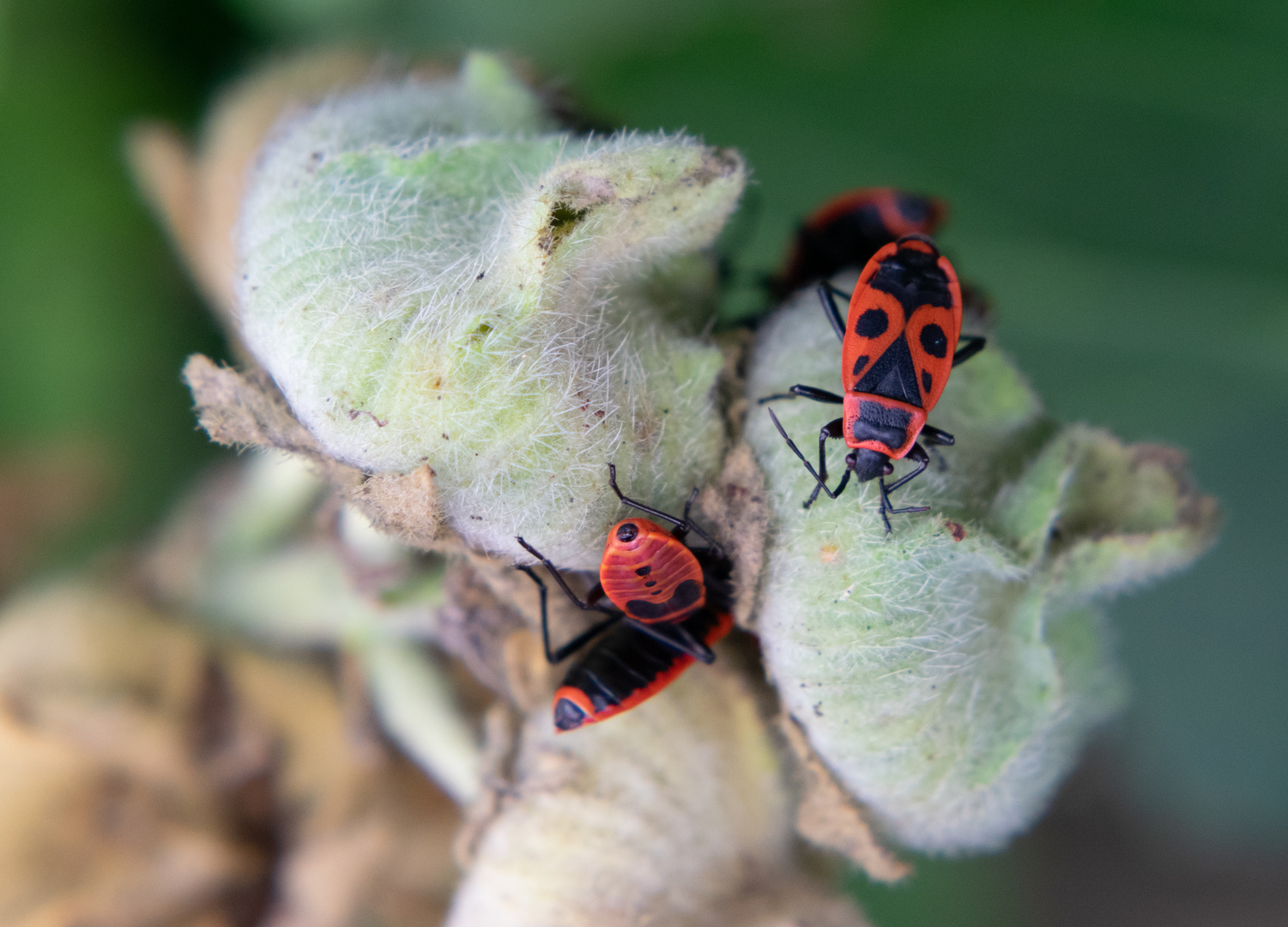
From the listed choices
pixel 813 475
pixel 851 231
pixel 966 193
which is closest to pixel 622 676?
pixel 813 475

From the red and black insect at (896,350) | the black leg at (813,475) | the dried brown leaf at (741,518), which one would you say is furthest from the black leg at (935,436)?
the dried brown leaf at (741,518)

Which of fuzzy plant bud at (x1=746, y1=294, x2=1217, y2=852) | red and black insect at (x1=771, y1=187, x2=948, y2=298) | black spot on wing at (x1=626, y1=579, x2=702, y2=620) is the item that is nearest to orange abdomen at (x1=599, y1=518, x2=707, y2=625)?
black spot on wing at (x1=626, y1=579, x2=702, y2=620)

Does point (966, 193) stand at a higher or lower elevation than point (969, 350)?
higher

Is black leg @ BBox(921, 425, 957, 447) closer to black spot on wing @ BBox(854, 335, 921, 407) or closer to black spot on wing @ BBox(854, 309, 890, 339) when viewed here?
black spot on wing @ BBox(854, 335, 921, 407)

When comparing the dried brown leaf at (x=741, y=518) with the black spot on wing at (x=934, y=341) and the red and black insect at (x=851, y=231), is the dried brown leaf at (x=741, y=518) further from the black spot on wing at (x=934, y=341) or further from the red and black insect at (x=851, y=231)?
the red and black insect at (x=851, y=231)

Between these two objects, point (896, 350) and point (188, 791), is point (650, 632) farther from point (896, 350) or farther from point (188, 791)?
point (188, 791)

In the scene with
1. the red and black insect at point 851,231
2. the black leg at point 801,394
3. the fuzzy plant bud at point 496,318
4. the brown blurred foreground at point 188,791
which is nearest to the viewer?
the fuzzy plant bud at point 496,318

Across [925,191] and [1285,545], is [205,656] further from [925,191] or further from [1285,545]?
[1285,545]
